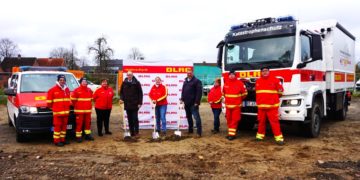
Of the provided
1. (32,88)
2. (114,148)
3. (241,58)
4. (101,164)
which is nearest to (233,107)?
(241,58)

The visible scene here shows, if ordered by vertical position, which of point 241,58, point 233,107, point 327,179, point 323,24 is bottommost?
point 327,179

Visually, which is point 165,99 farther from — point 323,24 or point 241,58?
point 323,24

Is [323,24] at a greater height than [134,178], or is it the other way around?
[323,24]

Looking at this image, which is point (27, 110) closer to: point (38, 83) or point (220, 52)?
point (38, 83)

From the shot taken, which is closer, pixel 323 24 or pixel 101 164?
pixel 101 164

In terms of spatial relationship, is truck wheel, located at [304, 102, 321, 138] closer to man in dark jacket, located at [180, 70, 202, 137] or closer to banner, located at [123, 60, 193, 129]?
man in dark jacket, located at [180, 70, 202, 137]

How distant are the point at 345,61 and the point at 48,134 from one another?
10.2 meters

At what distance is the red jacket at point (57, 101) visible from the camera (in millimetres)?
8164

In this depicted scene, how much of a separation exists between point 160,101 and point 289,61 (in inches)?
151

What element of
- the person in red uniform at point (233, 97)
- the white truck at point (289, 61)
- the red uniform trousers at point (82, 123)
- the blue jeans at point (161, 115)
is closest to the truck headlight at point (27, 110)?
the red uniform trousers at point (82, 123)

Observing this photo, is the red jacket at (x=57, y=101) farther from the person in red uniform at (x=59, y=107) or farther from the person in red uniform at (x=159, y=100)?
the person in red uniform at (x=159, y=100)

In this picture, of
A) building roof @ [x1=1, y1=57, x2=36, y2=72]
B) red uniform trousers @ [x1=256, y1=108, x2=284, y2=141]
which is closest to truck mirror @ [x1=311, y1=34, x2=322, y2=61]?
red uniform trousers @ [x1=256, y1=108, x2=284, y2=141]

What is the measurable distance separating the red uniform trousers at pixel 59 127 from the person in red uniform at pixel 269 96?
478 centimetres

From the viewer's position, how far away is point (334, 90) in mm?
10602
